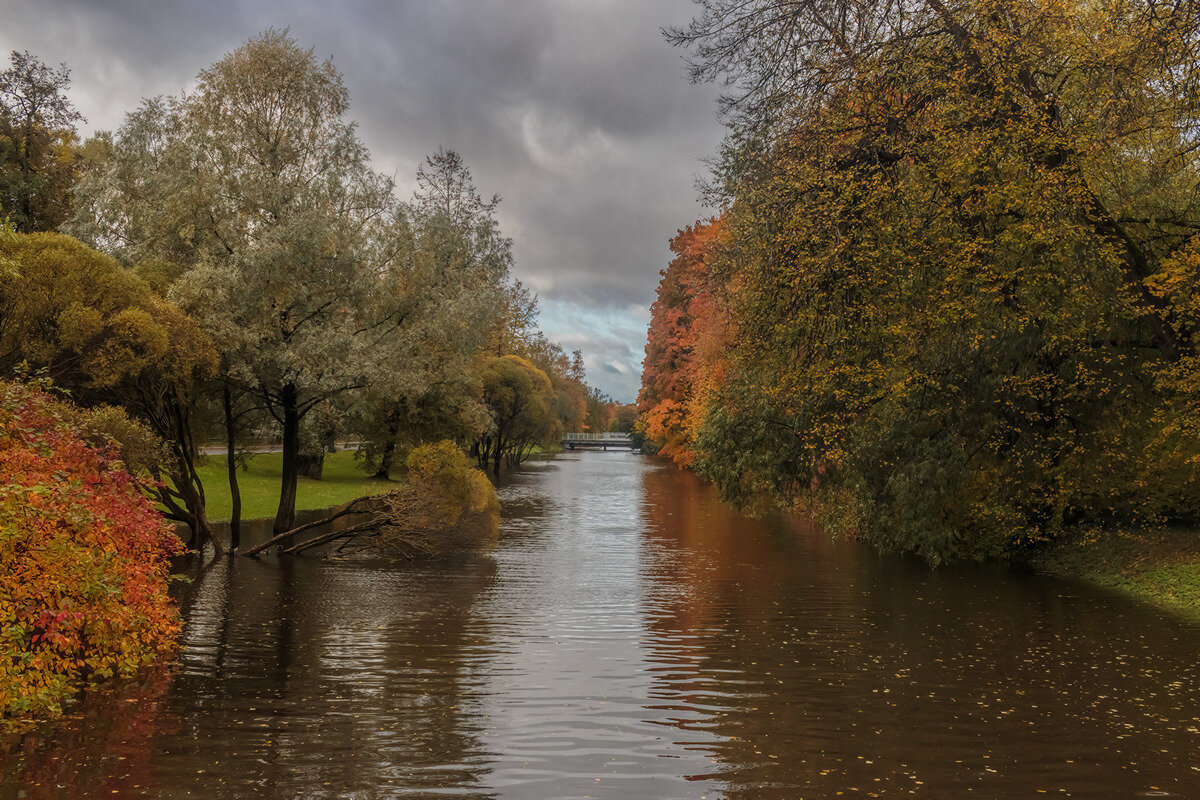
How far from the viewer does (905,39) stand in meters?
16.2

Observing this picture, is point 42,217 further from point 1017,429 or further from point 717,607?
point 1017,429

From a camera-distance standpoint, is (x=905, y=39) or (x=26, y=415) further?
(x=905, y=39)

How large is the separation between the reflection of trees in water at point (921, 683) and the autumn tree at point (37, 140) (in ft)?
124

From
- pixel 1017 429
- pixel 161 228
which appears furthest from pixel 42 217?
pixel 1017 429

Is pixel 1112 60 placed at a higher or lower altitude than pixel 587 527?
higher

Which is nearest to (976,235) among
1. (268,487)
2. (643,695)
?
(643,695)

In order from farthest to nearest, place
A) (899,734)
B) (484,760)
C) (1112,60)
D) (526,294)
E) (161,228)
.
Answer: (526,294) < (161,228) < (1112,60) < (899,734) < (484,760)

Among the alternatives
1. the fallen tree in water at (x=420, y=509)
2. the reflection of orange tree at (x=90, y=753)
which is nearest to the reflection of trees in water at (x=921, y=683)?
the reflection of orange tree at (x=90, y=753)

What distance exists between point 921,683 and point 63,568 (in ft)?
34.9

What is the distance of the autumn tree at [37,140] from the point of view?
141ft

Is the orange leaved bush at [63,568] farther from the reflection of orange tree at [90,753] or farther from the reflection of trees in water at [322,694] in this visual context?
the reflection of trees in water at [322,694]

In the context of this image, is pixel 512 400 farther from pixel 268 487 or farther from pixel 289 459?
pixel 289 459

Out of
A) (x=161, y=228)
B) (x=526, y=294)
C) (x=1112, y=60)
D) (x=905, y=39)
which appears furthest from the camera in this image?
(x=526, y=294)

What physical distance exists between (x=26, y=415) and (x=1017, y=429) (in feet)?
60.7
